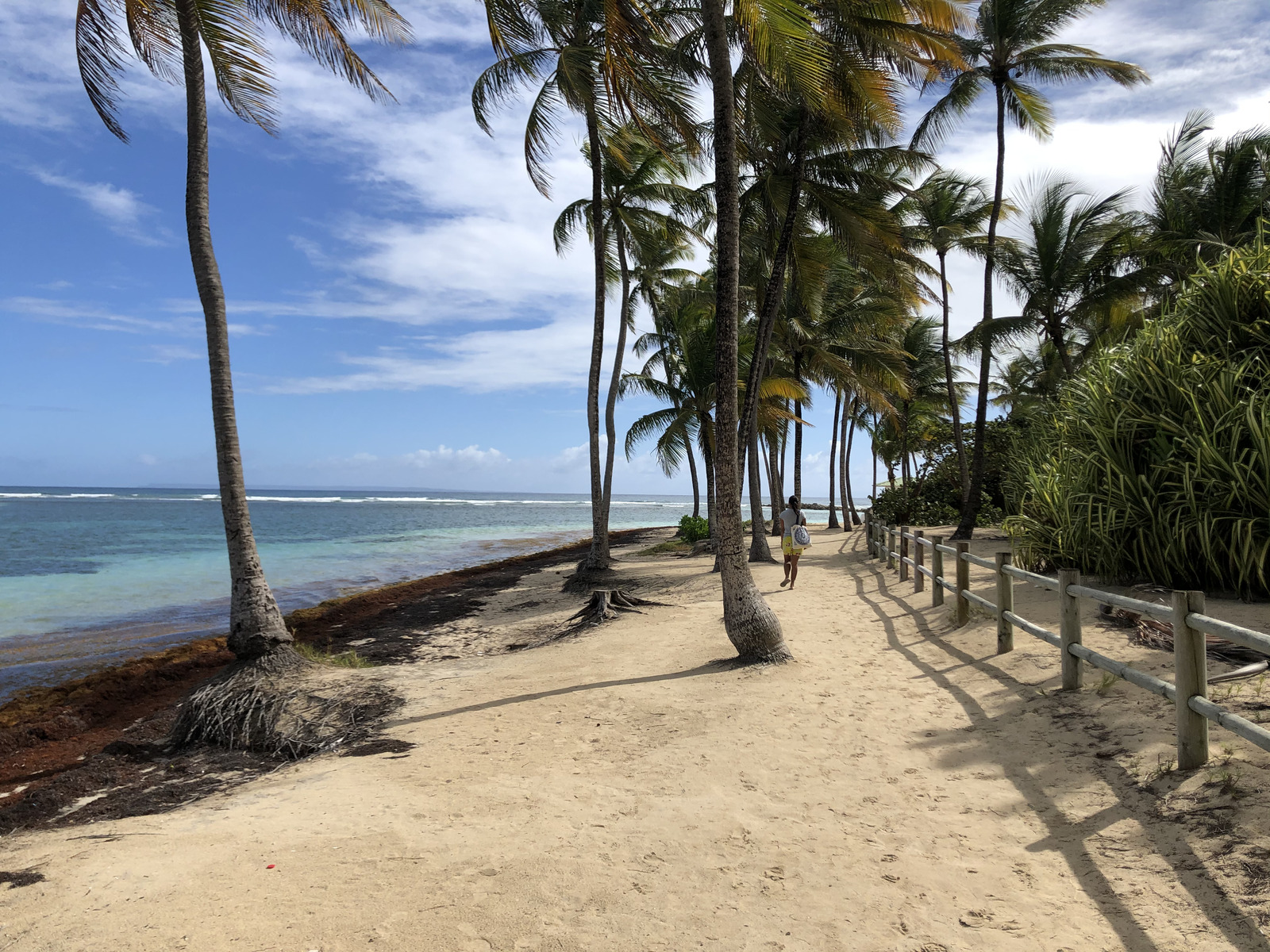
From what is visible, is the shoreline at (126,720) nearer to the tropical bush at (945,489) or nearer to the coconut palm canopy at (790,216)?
the coconut palm canopy at (790,216)

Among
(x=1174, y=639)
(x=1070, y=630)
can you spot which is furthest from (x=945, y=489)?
(x=1174, y=639)

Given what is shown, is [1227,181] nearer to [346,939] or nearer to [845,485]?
[845,485]

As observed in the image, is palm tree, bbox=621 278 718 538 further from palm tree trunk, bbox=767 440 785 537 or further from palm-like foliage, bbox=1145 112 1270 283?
palm-like foliage, bbox=1145 112 1270 283

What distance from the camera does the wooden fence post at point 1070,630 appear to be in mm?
5535

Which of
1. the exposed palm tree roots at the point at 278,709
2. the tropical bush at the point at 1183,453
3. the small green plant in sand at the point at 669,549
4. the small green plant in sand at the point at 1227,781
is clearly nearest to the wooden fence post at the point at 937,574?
the tropical bush at the point at 1183,453

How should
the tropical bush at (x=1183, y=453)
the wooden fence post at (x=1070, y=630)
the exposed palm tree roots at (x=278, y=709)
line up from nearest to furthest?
the wooden fence post at (x=1070, y=630) < the exposed palm tree roots at (x=278, y=709) < the tropical bush at (x=1183, y=453)

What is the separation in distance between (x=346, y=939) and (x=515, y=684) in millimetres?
4726

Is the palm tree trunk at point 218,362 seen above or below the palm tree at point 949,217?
below

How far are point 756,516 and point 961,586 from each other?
9.52m

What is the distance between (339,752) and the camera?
6.23 metres

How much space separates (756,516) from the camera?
17797 mm

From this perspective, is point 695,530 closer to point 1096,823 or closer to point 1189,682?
point 1189,682

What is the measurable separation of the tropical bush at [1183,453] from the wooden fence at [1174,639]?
163cm

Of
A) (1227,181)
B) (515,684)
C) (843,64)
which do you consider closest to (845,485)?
(1227,181)
